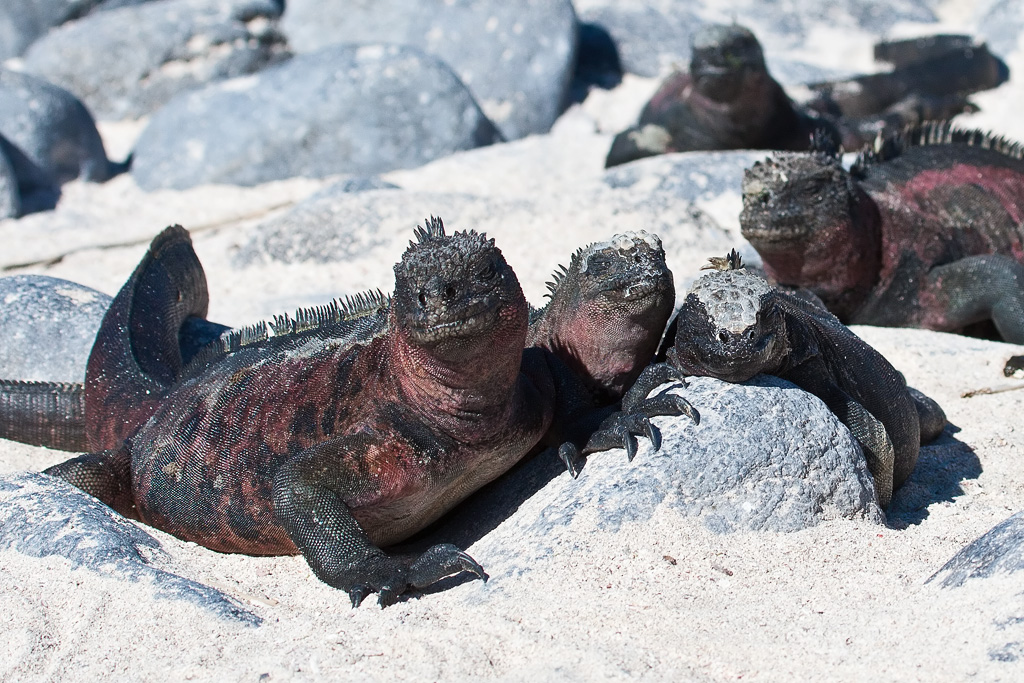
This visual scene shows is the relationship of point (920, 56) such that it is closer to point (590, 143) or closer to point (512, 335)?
point (590, 143)

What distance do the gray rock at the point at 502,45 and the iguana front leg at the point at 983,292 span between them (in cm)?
475

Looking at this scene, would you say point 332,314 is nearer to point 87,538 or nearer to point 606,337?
point 606,337

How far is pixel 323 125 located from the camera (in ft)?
27.4

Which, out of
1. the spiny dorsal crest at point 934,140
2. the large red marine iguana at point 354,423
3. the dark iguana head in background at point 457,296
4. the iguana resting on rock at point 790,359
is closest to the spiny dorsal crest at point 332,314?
the large red marine iguana at point 354,423

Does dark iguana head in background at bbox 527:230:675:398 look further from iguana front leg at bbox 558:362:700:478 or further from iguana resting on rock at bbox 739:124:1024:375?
iguana resting on rock at bbox 739:124:1024:375

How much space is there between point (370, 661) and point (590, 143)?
6.61m

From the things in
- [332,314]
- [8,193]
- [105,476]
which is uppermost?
[332,314]

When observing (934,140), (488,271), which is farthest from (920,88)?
(488,271)

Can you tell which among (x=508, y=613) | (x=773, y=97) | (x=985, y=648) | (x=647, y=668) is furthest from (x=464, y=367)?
(x=773, y=97)

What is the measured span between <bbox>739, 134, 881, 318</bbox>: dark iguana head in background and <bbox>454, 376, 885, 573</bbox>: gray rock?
160cm

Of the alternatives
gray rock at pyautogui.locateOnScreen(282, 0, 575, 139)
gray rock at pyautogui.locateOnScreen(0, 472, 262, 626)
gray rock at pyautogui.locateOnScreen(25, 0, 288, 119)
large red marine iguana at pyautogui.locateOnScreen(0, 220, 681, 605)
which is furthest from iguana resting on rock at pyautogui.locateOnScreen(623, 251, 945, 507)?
gray rock at pyautogui.locateOnScreen(25, 0, 288, 119)

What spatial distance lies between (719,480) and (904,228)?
2662 millimetres

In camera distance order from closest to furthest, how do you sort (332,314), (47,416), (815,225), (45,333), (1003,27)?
(332,314) → (47,416) → (45,333) → (815,225) → (1003,27)

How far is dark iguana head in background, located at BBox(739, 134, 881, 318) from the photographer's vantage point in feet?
15.3
